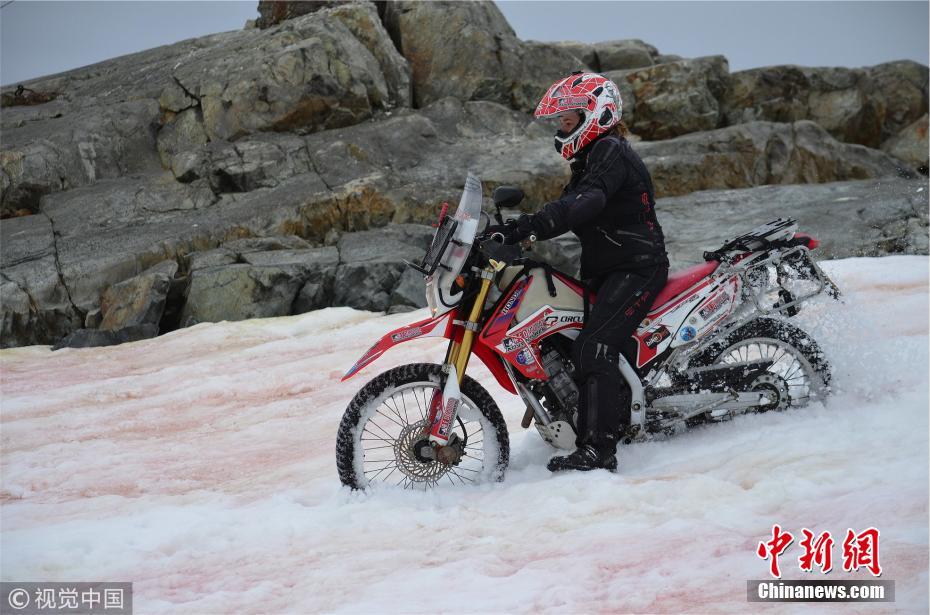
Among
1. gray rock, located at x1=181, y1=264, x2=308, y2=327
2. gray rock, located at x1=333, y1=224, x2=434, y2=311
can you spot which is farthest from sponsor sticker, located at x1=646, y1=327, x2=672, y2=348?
gray rock, located at x1=181, y1=264, x2=308, y2=327

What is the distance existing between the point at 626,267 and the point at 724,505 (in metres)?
1.48

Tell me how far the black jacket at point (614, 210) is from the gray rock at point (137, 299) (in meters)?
8.64

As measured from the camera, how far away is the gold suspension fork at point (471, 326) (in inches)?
188

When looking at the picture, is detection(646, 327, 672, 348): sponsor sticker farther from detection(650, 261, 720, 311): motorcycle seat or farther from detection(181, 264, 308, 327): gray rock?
detection(181, 264, 308, 327): gray rock

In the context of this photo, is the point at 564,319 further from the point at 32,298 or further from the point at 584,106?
the point at 32,298

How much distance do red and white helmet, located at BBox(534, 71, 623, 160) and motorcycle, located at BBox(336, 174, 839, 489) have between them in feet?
2.11

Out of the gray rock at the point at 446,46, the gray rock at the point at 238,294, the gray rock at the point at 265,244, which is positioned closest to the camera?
the gray rock at the point at 238,294

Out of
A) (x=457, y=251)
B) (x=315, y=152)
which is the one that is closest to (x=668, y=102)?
(x=315, y=152)

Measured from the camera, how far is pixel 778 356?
5418 mm

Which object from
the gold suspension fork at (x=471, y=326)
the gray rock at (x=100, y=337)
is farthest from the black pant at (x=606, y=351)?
the gray rock at (x=100, y=337)

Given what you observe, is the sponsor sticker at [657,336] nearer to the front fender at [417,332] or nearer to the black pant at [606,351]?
the black pant at [606,351]

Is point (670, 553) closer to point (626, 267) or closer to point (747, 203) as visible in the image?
point (626, 267)

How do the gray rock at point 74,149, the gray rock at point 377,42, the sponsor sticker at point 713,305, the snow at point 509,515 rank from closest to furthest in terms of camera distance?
the snow at point 509,515 → the sponsor sticker at point 713,305 → the gray rock at point 74,149 → the gray rock at point 377,42

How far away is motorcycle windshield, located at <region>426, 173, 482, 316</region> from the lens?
466cm
